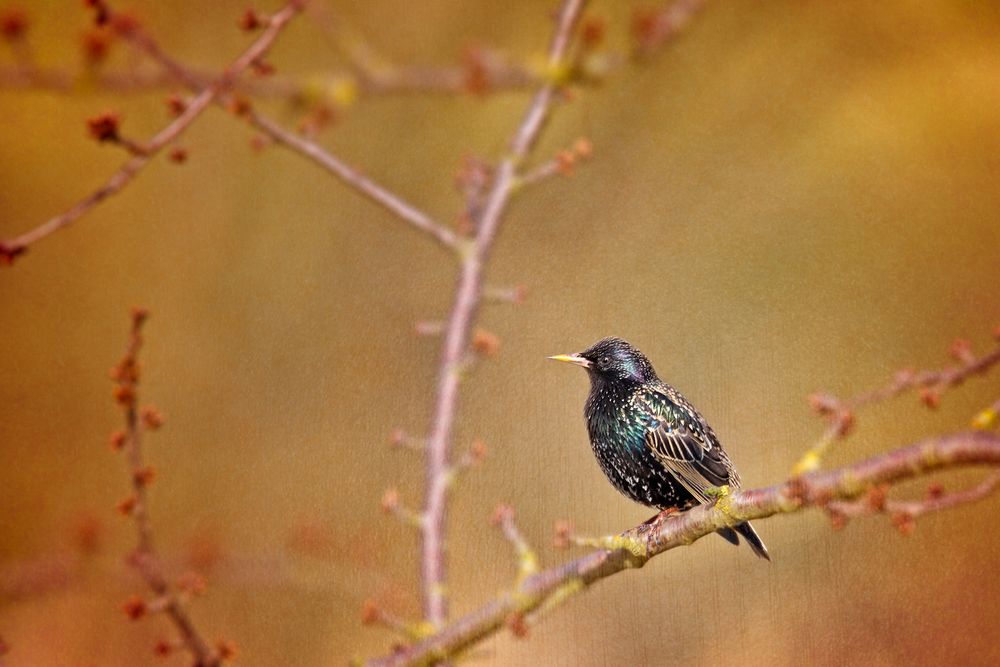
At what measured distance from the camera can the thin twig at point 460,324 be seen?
61.5 inches

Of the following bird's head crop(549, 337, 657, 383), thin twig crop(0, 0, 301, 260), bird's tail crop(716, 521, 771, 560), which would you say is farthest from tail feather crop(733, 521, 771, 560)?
thin twig crop(0, 0, 301, 260)

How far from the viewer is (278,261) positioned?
1963mm

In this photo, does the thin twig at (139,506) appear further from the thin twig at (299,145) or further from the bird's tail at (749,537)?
the bird's tail at (749,537)

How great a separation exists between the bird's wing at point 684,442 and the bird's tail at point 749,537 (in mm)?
57

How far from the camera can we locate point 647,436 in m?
1.55

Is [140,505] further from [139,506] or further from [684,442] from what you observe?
[684,442]

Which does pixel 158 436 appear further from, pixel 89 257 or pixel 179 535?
pixel 89 257

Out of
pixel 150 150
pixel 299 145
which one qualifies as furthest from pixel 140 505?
pixel 299 145

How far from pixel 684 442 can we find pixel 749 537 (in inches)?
6.9

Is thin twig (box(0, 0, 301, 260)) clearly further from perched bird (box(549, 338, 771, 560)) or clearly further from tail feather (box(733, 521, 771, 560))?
tail feather (box(733, 521, 771, 560))

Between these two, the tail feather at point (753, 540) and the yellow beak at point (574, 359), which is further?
the yellow beak at point (574, 359)

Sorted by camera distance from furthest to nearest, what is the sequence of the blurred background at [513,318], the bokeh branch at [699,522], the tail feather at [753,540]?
the blurred background at [513,318], the tail feather at [753,540], the bokeh branch at [699,522]

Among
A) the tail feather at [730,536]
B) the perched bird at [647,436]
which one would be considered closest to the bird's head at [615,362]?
the perched bird at [647,436]

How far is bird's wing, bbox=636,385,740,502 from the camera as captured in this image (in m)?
1.46
